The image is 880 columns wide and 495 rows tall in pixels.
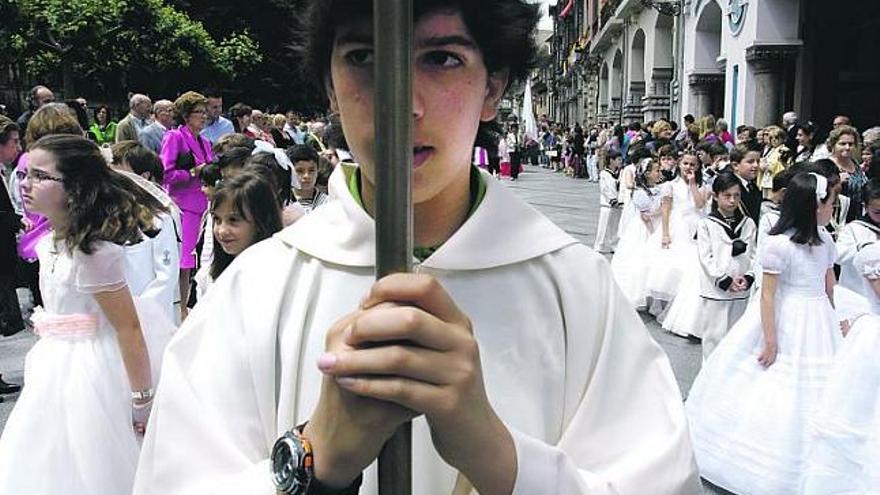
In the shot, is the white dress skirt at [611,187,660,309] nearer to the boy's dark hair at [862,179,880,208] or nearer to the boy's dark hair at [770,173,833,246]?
the boy's dark hair at [862,179,880,208]

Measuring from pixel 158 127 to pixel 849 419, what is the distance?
6422mm

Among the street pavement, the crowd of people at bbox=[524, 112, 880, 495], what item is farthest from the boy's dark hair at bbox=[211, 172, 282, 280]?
the crowd of people at bbox=[524, 112, 880, 495]

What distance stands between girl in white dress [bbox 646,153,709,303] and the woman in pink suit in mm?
4154

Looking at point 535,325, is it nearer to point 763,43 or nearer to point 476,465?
point 476,465

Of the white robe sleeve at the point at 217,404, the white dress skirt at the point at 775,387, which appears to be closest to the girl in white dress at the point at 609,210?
the white dress skirt at the point at 775,387

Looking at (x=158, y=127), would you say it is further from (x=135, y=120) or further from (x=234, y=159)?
(x=234, y=159)

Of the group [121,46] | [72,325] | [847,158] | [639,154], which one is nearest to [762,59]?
[639,154]

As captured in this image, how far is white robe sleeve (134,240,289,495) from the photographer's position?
4.00 ft

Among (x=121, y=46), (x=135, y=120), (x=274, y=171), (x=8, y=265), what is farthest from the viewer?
(x=121, y=46)

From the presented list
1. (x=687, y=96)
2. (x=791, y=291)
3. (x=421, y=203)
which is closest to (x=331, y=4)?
(x=421, y=203)

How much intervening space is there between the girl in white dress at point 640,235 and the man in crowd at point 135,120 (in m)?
4.88

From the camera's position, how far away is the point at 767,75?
1376 cm

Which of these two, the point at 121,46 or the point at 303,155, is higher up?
the point at 121,46

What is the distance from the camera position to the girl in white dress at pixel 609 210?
11209mm
